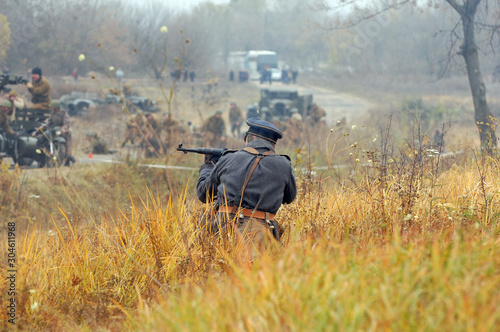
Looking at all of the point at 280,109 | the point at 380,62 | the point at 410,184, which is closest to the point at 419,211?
the point at 410,184

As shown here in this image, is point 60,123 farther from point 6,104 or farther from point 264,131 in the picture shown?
point 264,131

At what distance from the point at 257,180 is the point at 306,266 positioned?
1.45 m

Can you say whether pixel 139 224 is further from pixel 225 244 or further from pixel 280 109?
pixel 280 109

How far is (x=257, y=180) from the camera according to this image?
416 cm

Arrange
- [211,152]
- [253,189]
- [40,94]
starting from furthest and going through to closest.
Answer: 1. [40,94]
2. [211,152]
3. [253,189]

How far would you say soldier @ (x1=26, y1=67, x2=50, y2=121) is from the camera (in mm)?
13033

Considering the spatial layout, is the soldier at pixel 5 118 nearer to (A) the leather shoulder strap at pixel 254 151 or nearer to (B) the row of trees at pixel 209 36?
(B) the row of trees at pixel 209 36

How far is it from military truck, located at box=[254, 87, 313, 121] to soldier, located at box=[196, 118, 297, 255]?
1851 centimetres

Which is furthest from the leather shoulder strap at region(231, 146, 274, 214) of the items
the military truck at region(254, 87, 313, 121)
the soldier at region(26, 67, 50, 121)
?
the military truck at region(254, 87, 313, 121)

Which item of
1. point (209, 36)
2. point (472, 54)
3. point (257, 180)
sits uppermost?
point (209, 36)

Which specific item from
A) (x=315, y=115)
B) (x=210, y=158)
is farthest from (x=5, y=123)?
(x=315, y=115)

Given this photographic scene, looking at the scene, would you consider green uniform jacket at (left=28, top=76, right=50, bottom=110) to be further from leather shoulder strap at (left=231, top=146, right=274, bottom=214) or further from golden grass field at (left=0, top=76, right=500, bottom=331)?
leather shoulder strap at (left=231, top=146, right=274, bottom=214)

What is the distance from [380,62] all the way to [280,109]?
42.4 m

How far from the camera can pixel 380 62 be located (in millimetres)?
63062
